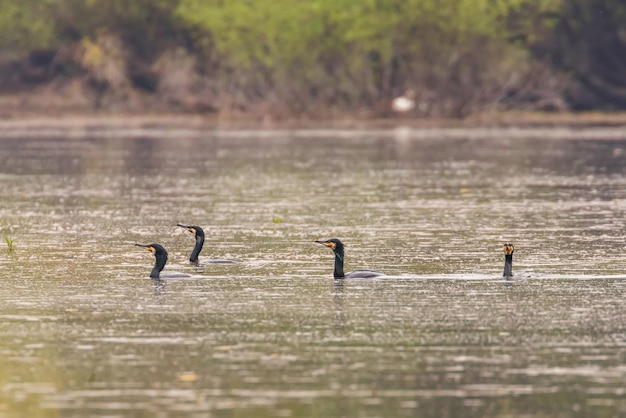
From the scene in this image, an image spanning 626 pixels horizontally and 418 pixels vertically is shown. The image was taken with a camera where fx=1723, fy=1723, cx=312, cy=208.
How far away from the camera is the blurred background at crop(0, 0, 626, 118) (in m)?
86.8

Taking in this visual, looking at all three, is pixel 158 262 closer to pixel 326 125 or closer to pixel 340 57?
pixel 326 125

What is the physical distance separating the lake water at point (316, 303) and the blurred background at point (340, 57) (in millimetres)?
48336

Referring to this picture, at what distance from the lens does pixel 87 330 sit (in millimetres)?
15820

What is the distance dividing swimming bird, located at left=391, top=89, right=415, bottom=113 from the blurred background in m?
0.17

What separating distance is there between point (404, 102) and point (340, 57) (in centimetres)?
438

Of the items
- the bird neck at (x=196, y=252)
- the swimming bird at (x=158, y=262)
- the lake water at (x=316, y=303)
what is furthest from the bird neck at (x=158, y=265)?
the bird neck at (x=196, y=252)

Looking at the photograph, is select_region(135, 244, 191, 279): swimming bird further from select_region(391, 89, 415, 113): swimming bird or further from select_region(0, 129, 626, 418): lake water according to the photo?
select_region(391, 89, 415, 113): swimming bird

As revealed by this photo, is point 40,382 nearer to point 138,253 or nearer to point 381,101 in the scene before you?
point 138,253

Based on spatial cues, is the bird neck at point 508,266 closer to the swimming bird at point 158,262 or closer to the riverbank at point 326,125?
the swimming bird at point 158,262

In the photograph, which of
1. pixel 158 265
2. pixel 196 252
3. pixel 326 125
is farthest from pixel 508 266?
pixel 326 125

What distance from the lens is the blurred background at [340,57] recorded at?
86.8m

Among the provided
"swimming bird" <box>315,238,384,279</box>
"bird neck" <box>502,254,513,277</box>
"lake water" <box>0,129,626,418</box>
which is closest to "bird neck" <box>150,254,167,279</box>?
"lake water" <box>0,129,626,418</box>

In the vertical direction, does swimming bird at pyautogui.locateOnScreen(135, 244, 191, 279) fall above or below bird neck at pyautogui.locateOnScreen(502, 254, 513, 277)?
below

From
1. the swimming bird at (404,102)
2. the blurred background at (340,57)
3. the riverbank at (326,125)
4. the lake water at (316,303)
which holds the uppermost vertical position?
the blurred background at (340,57)
